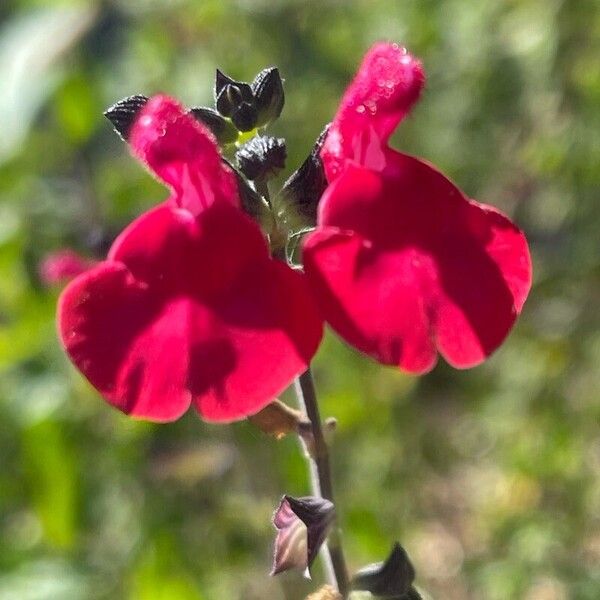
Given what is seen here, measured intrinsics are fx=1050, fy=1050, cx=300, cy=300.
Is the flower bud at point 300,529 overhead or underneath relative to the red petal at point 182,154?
underneath

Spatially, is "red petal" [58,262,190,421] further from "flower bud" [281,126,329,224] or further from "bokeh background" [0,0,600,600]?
"bokeh background" [0,0,600,600]

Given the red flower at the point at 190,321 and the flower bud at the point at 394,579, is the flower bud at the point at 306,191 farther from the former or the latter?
the flower bud at the point at 394,579

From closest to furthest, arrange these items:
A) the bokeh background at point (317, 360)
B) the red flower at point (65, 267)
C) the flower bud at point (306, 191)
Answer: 1. the flower bud at point (306, 191)
2. the red flower at point (65, 267)
3. the bokeh background at point (317, 360)

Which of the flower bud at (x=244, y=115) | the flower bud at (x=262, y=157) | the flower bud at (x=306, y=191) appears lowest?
the flower bud at (x=306, y=191)

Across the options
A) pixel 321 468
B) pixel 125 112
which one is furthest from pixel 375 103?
pixel 321 468

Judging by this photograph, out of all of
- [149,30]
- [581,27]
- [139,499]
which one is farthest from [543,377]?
[149,30]

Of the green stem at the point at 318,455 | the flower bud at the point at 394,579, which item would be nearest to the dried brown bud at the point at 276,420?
the green stem at the point at 318,455

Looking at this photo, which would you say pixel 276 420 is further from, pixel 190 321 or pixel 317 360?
pixel 317 360

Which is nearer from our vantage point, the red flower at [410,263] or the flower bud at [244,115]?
the red flower at [410,263]
